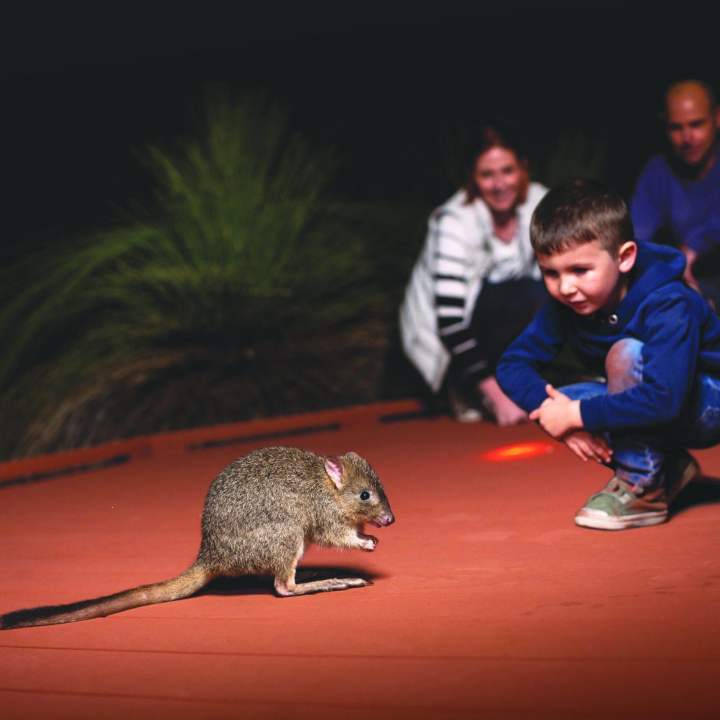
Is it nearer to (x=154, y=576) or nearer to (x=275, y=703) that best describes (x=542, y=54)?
(x=154, y=576)

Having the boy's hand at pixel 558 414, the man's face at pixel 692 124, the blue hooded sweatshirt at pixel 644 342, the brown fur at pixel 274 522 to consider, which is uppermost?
the man's face at pixel 692 124

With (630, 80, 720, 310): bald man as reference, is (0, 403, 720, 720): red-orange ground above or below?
below

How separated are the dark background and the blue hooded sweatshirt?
10.9 ft

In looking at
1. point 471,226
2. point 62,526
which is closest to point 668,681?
point 62,526

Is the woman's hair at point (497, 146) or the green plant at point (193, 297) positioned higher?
the woman's hair at point (497, 146)

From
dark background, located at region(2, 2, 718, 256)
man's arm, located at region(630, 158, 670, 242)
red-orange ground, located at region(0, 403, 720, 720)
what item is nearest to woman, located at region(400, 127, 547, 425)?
man's arm, located at region(630, 158, 670, 242)

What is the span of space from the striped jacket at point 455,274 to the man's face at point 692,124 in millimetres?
588

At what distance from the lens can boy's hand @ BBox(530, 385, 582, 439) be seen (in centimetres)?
260

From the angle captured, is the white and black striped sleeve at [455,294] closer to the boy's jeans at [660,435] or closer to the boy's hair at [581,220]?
the boy's jeans at [660,435]

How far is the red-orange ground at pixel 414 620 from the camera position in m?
1.66

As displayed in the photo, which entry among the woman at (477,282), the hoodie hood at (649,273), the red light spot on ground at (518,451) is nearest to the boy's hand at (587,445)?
the hoodie hood at (649,273)

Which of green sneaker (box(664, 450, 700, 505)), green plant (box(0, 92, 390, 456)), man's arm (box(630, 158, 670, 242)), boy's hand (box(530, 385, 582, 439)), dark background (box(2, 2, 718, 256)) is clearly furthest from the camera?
dark background (box(2, 2, 718, 256))

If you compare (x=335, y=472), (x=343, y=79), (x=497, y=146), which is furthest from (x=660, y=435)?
(x=343, y=79)

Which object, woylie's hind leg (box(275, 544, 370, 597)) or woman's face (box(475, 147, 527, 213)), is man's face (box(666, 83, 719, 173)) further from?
woylie's hind leg (box(275, 544, 370, 597))
